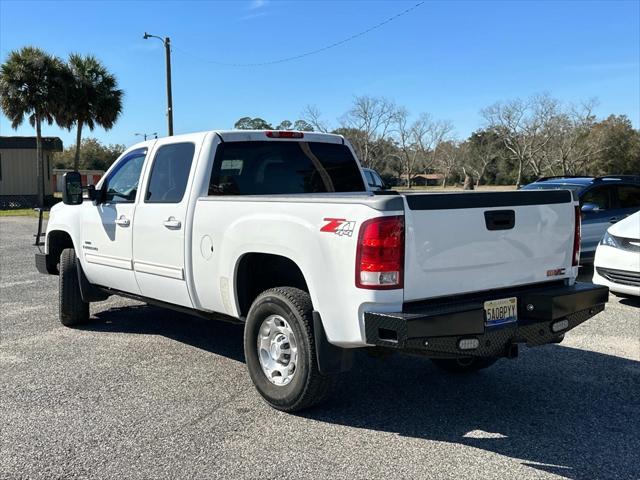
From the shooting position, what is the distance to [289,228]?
3.98 metres

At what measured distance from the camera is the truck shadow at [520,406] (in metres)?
3.67

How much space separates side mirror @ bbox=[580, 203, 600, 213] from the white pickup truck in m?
5.14

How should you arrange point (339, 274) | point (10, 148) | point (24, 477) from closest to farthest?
1. point (24, 477)
2. point (339, 274)
3. point (10, 148)

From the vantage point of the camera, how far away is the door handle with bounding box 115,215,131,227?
5645mm

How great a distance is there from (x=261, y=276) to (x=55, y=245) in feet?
12.2

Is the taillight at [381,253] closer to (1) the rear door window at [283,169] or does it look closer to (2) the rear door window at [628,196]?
(1) the rear door window at [283,169]

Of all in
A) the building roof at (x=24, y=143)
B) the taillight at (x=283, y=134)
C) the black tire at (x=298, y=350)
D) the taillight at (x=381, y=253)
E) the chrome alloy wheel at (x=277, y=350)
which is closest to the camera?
the taillight at (x=381, y=253)

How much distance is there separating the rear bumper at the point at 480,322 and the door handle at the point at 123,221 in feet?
9.84

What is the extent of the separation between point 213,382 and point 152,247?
1291mm

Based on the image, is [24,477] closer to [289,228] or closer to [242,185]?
[289,228]

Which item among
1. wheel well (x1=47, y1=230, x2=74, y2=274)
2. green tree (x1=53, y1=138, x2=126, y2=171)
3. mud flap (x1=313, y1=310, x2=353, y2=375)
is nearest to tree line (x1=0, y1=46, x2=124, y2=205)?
wheel well (x1=47, y1=230, x2=74, y2=274)

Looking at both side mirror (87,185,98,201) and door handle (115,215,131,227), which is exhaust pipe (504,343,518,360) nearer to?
door handle (115,215,131,227)

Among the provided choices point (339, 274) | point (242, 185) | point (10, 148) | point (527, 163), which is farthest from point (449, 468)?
point (527, 163)

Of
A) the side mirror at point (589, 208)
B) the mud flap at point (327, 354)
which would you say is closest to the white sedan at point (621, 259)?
the side mirror at point (589, 208)
